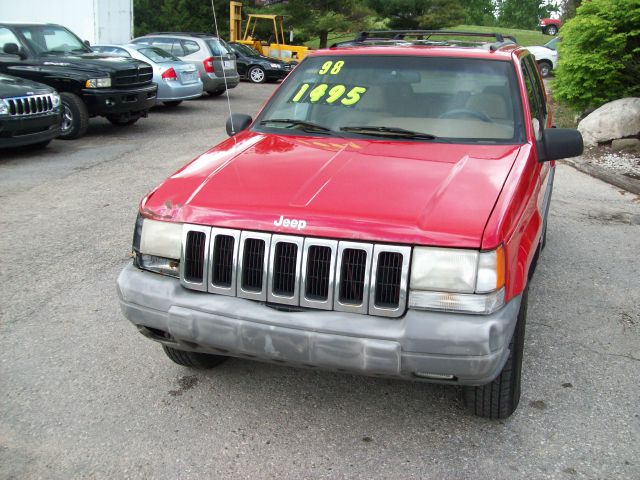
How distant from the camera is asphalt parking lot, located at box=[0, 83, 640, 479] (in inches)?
127

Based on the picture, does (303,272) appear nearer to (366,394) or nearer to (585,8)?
(366,394)

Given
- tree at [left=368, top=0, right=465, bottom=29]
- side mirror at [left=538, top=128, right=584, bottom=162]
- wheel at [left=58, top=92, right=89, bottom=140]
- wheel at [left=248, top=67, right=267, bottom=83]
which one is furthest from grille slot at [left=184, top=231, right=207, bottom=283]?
tree at [left=368, top=0, right=465, bottom=29]

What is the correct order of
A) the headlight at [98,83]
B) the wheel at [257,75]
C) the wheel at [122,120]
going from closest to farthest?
the headlight at [98,83], the wheel at [122,120], the wheel at [257,75]

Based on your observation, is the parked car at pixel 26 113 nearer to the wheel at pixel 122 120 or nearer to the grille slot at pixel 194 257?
the wheel at pixel 122 120

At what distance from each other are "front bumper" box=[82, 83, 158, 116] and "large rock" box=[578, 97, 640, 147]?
734cm

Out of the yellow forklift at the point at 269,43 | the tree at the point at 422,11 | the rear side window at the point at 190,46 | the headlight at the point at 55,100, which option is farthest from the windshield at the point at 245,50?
the tree at the point at 422,11

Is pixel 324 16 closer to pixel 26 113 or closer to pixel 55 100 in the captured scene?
pixel 55 100

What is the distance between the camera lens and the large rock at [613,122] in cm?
1073

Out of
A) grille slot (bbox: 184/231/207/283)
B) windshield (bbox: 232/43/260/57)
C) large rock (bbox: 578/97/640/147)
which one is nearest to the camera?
grille slot (bbox: 184/231/207/283)

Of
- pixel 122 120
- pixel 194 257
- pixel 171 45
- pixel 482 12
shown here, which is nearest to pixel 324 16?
pixel 171 45

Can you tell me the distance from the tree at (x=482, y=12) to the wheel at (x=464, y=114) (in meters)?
66.1

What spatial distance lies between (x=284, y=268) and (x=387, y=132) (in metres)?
1.50

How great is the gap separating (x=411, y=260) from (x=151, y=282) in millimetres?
1249

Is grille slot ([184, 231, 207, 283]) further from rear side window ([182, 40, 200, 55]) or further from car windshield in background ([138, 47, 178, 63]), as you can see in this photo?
rear side window ([182, 40, 200, 55])
